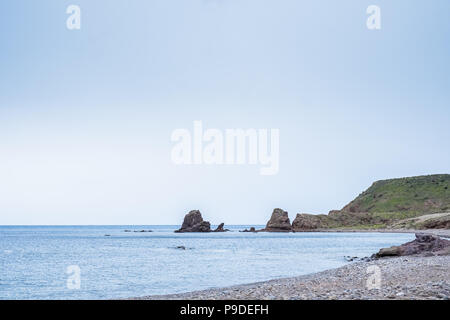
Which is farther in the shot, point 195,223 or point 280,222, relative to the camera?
point 195,223


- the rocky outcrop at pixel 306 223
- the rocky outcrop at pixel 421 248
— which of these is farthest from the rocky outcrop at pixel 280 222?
the rocky outcrop at pixel 421 248

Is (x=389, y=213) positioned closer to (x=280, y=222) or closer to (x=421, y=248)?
(x=280, y=222)

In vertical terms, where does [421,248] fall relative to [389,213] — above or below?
above

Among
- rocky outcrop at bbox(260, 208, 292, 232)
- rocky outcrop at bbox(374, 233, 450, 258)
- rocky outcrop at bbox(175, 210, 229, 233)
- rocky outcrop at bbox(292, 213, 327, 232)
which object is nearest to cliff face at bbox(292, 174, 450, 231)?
rocky outcrop at bbox(292, 213, 327, 232)

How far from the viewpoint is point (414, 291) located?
54.7 feet

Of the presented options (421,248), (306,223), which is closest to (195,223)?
(306,223)

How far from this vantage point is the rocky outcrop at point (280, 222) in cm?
18738

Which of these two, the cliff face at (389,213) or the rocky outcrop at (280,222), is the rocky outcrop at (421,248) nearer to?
the cliff face at (389,213)

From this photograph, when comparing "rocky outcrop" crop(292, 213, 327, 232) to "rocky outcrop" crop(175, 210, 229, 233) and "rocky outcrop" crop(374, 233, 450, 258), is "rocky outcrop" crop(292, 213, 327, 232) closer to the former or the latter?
"rocky outcrop" crop(175, 210, 229, 233)

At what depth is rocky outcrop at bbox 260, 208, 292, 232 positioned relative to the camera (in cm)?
18738

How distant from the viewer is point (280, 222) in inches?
7446
